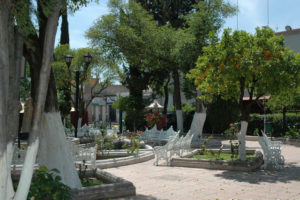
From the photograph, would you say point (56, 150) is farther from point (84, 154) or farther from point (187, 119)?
point (187, 119)

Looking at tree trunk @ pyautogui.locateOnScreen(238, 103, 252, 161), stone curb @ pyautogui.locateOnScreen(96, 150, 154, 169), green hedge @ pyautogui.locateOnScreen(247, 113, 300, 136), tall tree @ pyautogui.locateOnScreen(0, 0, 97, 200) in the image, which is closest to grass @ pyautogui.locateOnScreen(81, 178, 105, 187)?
tall tree @ pyautogui.locateOnScreen(0, 0, 97, 200)

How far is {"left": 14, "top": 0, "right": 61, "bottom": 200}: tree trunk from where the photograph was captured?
14.6ft

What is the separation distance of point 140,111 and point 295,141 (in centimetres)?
1285

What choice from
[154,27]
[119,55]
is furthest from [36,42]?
[119,55]

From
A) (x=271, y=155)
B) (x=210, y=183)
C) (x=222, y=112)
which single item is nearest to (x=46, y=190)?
(x=210, y=183)

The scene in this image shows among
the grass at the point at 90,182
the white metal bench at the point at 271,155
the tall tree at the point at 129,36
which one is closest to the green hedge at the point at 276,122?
the tall tree at the point at 129,36

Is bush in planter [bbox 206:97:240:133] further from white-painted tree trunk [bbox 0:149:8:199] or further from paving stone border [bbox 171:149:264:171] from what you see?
white-painted tree trunk [bbox 0:149:8:199]

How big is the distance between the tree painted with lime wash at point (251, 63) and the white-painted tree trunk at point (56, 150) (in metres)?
4.97

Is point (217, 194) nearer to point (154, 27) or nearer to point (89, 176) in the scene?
point (89, 176)

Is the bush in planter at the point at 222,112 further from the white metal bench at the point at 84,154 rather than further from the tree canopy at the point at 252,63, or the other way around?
the white metal bench at the point at 84,154

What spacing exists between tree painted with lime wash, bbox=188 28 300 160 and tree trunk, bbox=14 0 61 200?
5.69 m

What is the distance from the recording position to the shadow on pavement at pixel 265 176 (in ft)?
26.8

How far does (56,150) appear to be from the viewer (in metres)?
6.60

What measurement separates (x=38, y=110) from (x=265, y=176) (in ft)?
21.2
